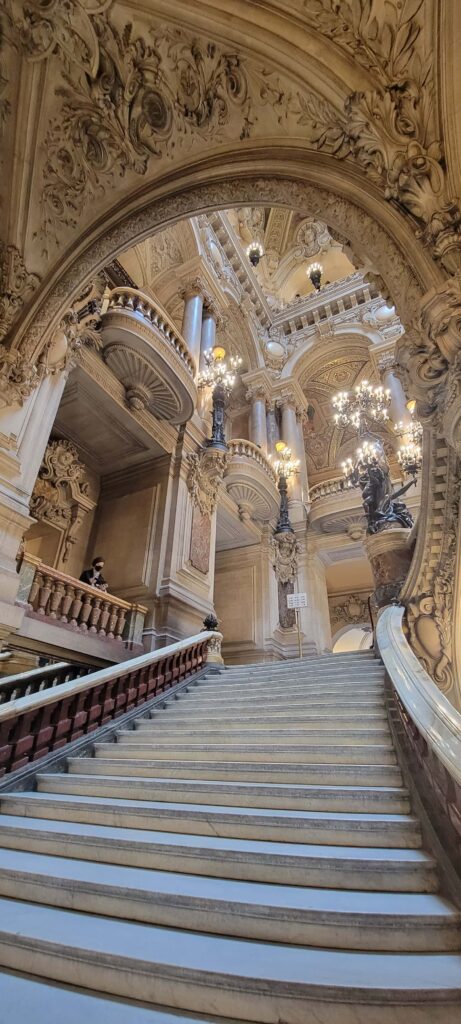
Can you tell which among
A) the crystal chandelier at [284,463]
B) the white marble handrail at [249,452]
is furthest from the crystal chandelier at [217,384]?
the crystal chandelier at [284,463]

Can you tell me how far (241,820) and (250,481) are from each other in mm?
8802

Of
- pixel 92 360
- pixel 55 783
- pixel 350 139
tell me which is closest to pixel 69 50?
pixel 350 139

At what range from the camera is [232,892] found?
1.51 m

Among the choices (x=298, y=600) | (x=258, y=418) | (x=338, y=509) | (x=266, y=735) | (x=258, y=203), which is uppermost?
(x=258, y=418)

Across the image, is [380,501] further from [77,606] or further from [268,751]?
[268,751]

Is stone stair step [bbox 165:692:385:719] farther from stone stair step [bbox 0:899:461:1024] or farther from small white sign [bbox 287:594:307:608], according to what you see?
small white sign [bbox 287:594:307:608]

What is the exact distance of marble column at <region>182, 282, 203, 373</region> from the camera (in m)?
10.1

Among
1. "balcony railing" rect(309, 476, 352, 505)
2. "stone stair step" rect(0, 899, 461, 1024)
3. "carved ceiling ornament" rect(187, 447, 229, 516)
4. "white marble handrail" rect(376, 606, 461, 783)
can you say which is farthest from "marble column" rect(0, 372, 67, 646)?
"balcony railing" rect(309, 476, 352, 505)

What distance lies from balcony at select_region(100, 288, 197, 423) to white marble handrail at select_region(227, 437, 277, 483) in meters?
2.36

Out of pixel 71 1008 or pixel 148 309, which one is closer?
pixel 71 1008

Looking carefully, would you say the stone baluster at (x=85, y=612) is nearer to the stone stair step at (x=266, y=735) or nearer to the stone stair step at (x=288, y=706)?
the stone stair step at (x=288, y=706)

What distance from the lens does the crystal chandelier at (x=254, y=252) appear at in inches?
672

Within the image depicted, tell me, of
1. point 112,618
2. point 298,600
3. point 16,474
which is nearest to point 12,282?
point 16,474

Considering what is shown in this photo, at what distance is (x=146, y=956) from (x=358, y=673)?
342cm
